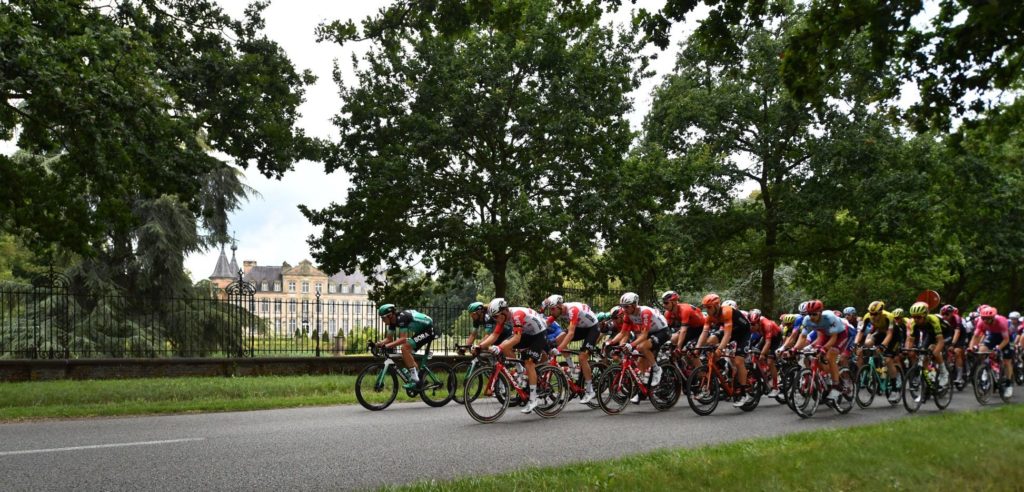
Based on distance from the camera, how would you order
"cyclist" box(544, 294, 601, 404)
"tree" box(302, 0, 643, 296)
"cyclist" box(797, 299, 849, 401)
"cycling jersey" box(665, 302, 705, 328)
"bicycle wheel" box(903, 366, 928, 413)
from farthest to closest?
"tree" box(302, 0, 643, 296)
"cycling jersey" box(665, 302, 705, 328)
"bicycle wheel" box(903, 366, 928, 413)
"cyclist" box(544, 294, 601, 404)
"cyclist" box(797, 299, 849, 401)

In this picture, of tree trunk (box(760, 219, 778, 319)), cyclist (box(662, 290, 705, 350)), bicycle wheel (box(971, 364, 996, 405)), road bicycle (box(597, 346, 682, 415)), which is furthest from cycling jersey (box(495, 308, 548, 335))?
tree trunk (box(760, 219, 778, 319))

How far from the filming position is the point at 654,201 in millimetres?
24688

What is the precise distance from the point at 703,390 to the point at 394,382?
192 inches

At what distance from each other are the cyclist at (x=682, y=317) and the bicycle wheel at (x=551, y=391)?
2.40m

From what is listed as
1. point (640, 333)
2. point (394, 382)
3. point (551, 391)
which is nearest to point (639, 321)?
point (640, 333)

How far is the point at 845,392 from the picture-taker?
42.2 ft

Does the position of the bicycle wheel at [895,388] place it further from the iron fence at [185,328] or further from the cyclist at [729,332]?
the iron fence at [185,328]

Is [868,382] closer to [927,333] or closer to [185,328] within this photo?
[927,333]

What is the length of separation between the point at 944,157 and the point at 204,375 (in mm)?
24358

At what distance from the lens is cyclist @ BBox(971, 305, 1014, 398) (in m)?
15.6

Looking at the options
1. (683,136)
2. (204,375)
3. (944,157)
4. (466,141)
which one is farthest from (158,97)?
(944,157)

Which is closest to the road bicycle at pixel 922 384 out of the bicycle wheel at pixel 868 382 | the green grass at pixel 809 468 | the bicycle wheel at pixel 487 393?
the bicycle wheel at pixel 868 382

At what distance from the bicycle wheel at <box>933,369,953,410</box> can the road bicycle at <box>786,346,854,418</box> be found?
182 cm

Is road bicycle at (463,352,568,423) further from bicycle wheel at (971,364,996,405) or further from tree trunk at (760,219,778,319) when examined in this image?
tree trunk at (760,219,778,319)
